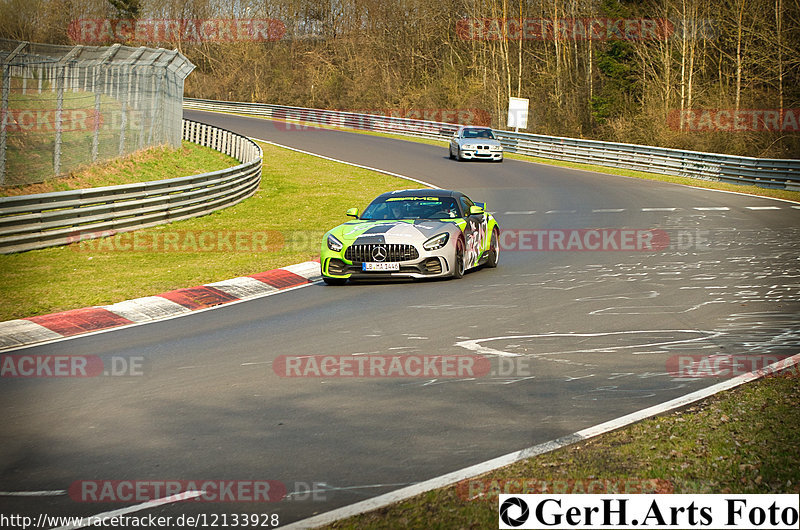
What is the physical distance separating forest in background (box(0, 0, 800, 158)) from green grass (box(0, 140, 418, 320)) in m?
20.9

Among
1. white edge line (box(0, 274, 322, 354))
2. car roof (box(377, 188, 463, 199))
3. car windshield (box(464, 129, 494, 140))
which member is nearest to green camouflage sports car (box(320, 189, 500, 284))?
car roof (box(377, 188, 463, 199))

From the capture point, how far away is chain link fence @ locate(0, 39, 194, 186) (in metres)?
19.1

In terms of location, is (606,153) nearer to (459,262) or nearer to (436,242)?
(459,262)

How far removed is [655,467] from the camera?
5238 millimetres

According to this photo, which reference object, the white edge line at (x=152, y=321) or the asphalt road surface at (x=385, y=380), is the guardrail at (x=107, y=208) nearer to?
the white edge line at (x=152, y=321)

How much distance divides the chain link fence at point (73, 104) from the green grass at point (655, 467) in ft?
50.9

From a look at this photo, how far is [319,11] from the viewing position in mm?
86500

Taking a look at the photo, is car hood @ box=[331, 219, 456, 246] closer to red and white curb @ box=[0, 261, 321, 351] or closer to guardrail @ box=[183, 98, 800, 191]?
red and white curb @ box=[0, 261, 321, 351]

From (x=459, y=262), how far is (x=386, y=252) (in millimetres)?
1240

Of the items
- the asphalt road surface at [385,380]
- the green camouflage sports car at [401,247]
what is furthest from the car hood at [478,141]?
the green camouflage sports car at [401,247]

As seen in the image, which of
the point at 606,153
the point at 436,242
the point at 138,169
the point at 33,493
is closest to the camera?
the point at 33,493

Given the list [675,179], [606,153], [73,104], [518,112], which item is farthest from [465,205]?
[518,112]

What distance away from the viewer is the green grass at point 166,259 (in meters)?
13.2

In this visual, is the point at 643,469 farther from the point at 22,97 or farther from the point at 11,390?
the point at 22,97
